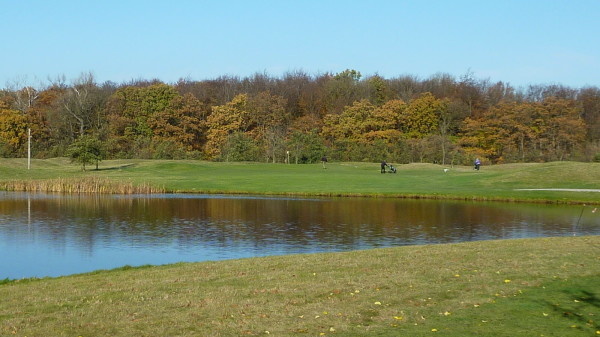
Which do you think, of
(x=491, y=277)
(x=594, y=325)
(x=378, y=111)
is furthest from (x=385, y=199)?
(x=378, y=111)

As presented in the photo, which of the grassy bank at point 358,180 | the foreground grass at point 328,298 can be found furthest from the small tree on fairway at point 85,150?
the foreground grass at point 328,298

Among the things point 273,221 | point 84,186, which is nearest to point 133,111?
point 84,186

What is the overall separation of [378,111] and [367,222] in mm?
58597

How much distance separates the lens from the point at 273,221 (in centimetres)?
2944

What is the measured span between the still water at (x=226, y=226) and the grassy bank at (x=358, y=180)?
3.04 metres

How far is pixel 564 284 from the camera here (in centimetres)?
1155

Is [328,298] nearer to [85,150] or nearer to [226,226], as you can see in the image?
[226,226]

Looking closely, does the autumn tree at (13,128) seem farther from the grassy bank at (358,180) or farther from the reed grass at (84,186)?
the reed grass at (84,186)

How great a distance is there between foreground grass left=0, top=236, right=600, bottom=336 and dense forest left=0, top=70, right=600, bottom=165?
58.7m

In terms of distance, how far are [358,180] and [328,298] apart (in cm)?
3999

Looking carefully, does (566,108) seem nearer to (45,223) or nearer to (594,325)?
(45,223)

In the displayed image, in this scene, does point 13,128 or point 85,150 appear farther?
point 13,128

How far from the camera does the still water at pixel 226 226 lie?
20234 mm

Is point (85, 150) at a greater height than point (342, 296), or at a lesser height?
greater
